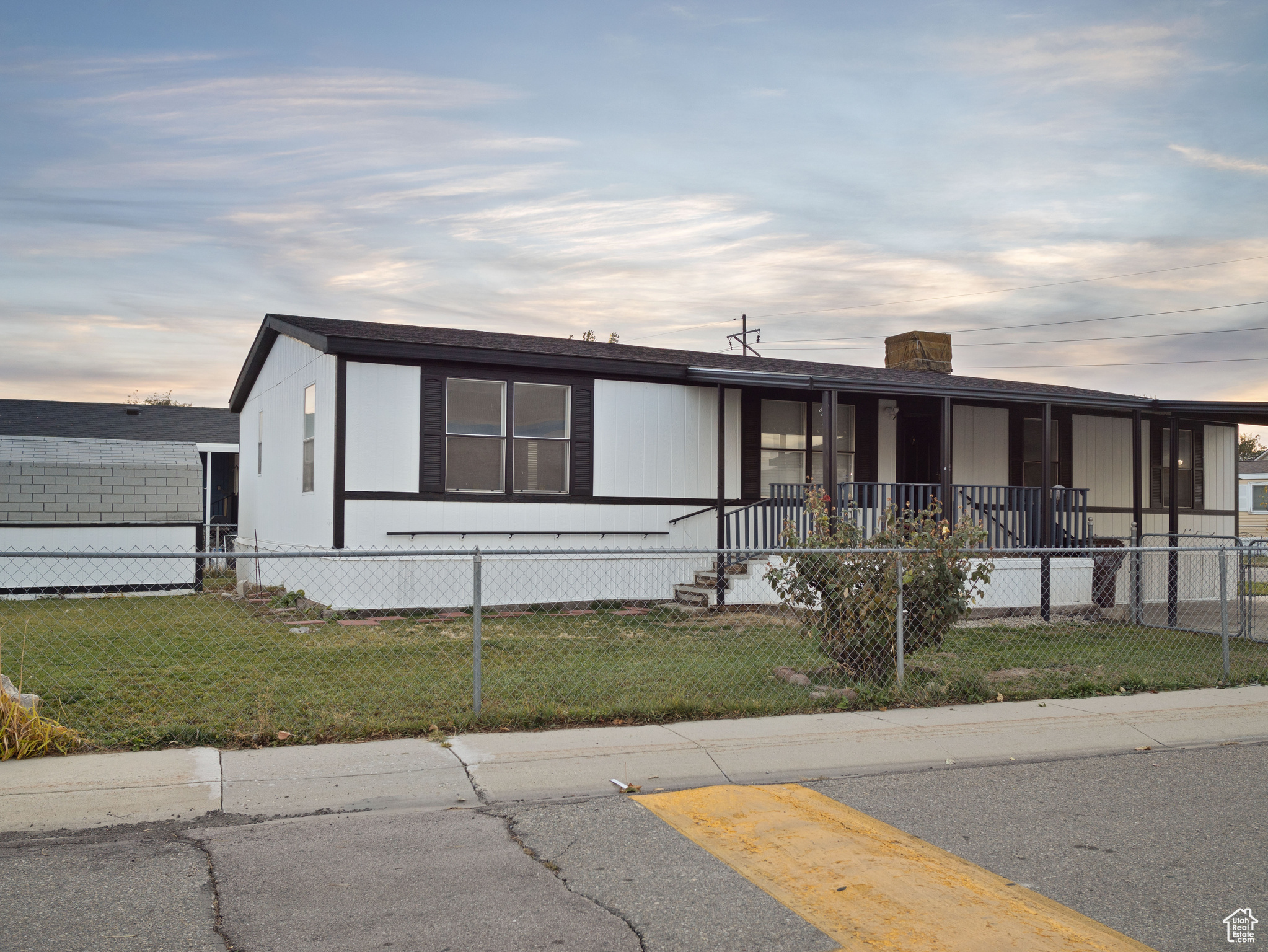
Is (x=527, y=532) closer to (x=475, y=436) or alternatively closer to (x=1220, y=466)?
(x=475, y=436)

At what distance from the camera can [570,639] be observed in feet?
36.0

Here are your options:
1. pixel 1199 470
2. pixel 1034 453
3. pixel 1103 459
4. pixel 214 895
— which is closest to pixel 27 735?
pixel 214 895

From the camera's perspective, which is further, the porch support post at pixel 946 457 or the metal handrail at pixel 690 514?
the metal handrail at pixel 690 514

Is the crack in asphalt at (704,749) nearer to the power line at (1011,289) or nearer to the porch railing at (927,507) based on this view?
the porch railing at (927,507)

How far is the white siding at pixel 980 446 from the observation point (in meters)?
Result: 17.8

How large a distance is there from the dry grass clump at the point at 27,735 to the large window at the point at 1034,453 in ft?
54.1

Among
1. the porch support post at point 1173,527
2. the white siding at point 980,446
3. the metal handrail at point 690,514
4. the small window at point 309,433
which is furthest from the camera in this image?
the white siding at point 980,446

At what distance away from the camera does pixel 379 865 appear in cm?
433

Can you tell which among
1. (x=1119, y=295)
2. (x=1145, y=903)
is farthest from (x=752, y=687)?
(x=1119, y=295)

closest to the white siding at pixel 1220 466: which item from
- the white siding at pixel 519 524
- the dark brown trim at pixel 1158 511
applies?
the dark brown trim at pixel 1158 511

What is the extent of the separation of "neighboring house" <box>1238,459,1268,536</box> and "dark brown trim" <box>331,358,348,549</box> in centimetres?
3811

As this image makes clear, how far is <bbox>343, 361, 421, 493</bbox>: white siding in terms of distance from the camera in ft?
43.7

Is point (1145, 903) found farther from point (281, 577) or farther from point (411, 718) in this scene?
point (281, 577)

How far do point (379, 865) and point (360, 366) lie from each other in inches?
391
